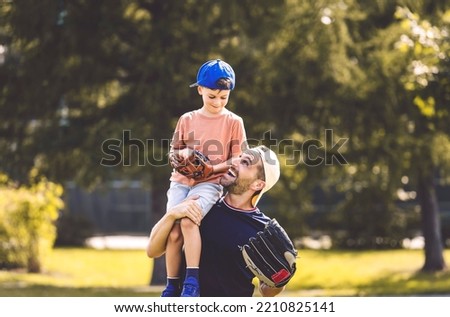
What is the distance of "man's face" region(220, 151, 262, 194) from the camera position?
5.20 m

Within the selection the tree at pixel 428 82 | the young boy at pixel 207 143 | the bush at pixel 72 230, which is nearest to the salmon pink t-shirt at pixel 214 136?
the young boy at pixel 207 143

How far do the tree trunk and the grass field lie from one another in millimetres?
283

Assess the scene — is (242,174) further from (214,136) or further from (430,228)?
(430,228)

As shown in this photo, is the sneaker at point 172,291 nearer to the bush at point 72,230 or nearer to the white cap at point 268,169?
the white cap at point 268,169

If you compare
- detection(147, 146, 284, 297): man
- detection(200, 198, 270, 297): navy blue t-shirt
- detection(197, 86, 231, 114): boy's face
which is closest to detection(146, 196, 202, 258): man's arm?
detection(147, 146, 284, 297): man

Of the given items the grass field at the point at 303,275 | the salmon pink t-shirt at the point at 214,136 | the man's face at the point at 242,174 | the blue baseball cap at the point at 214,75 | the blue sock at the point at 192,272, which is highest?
the blue baseball cap at the point at 214,75

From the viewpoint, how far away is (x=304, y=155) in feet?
46.3

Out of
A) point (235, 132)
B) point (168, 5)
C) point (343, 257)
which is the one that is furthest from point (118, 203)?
point (235, 132)

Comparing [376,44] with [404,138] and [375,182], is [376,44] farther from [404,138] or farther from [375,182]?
[375,182]

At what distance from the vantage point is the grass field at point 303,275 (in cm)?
1381

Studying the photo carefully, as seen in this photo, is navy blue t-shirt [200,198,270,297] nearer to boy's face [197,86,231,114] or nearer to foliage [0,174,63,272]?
boy's face [197,86,231,114]

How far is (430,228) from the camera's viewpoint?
1719 cm

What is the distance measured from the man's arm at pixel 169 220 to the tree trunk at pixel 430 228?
11.7 m

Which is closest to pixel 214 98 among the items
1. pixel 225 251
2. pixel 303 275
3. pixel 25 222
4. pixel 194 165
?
pixel 194 165
